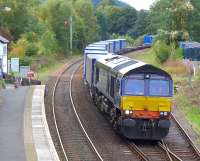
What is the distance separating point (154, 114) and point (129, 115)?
1.01m

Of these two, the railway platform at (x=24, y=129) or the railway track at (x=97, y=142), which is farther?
the railway track at (x=97, y=142)

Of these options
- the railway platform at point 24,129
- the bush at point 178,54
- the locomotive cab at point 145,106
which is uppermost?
the bush at point 178,54

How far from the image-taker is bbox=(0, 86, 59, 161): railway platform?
20.0 m

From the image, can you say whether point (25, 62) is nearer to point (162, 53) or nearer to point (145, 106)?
point (162, 53)

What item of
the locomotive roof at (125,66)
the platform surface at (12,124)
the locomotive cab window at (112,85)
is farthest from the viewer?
the locomotive cab window at (112,85)

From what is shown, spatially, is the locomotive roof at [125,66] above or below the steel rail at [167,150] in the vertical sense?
above

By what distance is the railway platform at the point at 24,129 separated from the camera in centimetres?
1995

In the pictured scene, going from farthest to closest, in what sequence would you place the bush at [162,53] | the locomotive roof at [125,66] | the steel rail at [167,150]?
the bush at [162,53]
the locomotive roof at [125,66]
the steel rail at [167,150]

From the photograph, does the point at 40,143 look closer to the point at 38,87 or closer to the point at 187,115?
the point at 187,115

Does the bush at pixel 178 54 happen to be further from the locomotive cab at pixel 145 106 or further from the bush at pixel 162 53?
the locomotive cab at pixel 145 106

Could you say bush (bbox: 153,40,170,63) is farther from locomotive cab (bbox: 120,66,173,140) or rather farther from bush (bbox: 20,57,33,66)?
locomotive cab (bbox: 120,66,173,140)

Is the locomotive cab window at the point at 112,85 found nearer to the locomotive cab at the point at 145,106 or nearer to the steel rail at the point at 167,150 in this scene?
the locomotive cab at the point at 145,106

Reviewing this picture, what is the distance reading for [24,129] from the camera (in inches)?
977

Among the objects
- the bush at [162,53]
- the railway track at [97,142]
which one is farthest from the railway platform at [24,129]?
the bush at [162,53]
